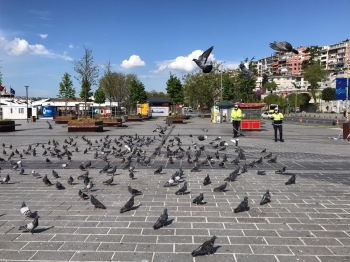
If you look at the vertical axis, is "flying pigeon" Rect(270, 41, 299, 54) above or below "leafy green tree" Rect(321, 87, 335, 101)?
below

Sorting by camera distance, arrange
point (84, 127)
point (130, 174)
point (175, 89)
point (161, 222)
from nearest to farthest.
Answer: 1. point (161, 222)
2. point (130, 174)
3. point (84, 127)
4. point (175, 89)

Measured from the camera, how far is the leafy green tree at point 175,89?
5649cm

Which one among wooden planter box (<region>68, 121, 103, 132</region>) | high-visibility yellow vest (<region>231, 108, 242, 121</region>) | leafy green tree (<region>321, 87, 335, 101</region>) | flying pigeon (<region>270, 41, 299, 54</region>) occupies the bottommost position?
wooden planter box (<region>68, 121, 103, 132</region>)

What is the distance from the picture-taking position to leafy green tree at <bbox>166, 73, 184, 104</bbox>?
56.5m

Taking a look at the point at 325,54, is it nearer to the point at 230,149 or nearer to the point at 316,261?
the point at 230,149

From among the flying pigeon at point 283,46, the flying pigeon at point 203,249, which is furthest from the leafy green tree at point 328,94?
the flying pigeon at point 203,249

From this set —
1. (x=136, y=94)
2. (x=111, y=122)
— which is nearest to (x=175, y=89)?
(x=136, y=94)

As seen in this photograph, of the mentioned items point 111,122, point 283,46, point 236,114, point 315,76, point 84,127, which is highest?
point 315,76

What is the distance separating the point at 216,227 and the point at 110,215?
1763 mm

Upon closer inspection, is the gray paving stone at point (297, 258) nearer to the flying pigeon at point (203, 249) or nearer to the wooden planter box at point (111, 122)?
the flying pigeon at point (203, 249)

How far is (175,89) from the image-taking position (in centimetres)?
5669

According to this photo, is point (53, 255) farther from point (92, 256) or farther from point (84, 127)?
point (84, 127)

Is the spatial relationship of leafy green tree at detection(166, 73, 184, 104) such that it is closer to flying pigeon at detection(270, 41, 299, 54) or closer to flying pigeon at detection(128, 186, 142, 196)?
flying pigeon at detection(270, 41, 299, 54)

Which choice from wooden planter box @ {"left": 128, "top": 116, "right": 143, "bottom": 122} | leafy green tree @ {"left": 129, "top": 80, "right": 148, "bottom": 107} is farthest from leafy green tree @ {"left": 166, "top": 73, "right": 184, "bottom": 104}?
wooden planter box @ {"left": 128, "top": 116, "right": 143, "bottom": 122}
